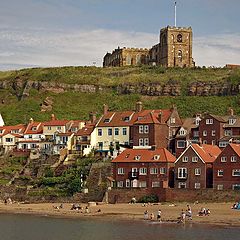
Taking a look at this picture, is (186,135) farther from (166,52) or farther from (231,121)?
(166,52)

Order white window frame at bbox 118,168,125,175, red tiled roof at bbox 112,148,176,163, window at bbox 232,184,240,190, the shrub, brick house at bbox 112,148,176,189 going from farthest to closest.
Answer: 1. white window frame at bbox 118,168,125,175
2. red tiled roof at bbox 112,148,176,163
3. brick house at bbox 112,148,176,189
4. the shrub
5. window at bbox 232,184,240,190

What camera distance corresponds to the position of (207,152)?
83875 mm

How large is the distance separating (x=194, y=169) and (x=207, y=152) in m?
3.30

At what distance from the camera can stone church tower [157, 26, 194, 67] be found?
474 feet

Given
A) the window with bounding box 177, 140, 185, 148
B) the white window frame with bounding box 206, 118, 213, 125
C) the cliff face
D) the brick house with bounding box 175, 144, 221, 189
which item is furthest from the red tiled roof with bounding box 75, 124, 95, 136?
the cliff face

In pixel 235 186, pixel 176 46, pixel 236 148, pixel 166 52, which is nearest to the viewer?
pixel 235 186

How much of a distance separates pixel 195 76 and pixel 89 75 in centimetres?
2189

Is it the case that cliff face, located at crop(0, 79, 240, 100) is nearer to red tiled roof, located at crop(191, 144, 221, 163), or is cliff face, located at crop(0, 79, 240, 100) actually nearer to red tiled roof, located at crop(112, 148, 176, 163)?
red tiled roof, located at crop(191, 144, 221, 163)

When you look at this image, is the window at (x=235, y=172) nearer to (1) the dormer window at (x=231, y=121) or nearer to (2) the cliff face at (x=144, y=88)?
(1) the dormer window at (x=231, y=121)

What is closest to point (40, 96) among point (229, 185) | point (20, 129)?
point (20, 129)

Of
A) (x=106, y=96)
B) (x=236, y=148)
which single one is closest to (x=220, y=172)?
(x=236, y=148)

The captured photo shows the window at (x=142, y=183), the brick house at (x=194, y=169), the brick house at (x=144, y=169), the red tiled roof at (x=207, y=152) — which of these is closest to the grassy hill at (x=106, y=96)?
the red tiled roof at (x=207, y=152)

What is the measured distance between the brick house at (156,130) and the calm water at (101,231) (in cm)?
2392

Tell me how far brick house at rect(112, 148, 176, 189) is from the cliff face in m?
46.9
